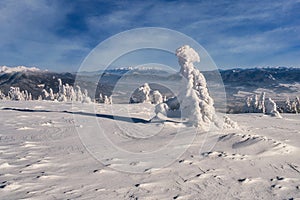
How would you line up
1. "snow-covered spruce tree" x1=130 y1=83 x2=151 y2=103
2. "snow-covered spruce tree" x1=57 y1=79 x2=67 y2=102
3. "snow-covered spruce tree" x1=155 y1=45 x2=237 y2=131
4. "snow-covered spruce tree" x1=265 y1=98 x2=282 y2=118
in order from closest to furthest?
"snow-covered spruce tree" x1=155 y1=45 x2=237 y2=131
"snow-covered spruce tree" x1=265 y1=98 x2=282 y2=118
"snow-covered spruce tree" x1=130 y1=83 x2=151 y2=103
"snow-covered spruce tree" x1=57 y1=79 x2=67 y2=102

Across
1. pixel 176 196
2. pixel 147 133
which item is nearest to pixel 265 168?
pixel 176 196

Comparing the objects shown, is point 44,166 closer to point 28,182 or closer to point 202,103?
point 28,182

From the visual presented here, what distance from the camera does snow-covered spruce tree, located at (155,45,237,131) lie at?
16.3 metres

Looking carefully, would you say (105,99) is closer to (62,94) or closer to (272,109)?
(62,94)

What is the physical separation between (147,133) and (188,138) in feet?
8.06

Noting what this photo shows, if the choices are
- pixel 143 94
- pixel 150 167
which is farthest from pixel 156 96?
pixel 150 167

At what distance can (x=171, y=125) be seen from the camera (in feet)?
54.3

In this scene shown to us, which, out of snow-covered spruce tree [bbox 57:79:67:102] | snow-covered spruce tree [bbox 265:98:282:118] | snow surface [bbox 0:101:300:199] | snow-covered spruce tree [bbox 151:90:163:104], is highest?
snow-covered spruce tree [bbox 57:79:67:102]

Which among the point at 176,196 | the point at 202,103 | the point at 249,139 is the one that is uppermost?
the point at 202,103

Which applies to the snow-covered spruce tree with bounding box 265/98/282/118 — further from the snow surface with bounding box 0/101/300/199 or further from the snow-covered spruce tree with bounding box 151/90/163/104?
the snow surface with bounding box 0/101/300/199

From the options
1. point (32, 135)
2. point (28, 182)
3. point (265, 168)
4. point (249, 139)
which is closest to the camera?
point (28, 182)

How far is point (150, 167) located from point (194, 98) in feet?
25.0

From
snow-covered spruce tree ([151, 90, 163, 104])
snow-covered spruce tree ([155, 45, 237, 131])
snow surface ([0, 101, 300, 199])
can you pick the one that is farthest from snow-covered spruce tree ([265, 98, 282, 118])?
snow surface ([0, 101, 300, 199])

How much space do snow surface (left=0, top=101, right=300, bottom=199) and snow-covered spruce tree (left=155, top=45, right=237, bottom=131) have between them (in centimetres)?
114
